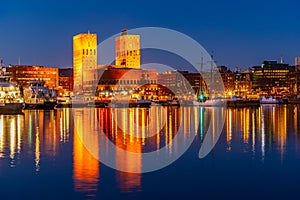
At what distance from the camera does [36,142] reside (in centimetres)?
2414

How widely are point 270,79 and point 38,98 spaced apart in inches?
4857

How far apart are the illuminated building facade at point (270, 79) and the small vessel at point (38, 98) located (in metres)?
107

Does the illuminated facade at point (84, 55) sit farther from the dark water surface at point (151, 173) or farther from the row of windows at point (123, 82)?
the dark water surface at point (151, 173)

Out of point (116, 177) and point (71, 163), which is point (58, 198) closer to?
point (116, 177)

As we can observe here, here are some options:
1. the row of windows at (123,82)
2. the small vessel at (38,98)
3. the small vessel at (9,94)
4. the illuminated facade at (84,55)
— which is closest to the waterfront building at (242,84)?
the row of windows at (123,82)

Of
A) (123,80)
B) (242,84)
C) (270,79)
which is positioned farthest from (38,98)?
(270,79)

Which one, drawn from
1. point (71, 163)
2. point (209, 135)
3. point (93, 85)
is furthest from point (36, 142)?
point (93, 85)

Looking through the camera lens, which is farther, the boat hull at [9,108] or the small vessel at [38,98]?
the small vessel at [38,98]

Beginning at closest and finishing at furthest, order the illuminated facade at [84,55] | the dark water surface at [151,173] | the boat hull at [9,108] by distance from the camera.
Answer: the dark water surface at [151,173] → the boat hull at [9,108] → the illuminated facade at [84,55]

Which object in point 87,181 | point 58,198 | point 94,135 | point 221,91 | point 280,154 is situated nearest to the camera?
point 58,198

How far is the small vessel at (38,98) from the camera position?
76.8m

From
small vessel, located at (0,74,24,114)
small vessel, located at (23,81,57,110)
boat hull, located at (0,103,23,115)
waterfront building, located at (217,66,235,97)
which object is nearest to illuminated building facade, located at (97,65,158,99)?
waterfront building, located at (217,66,235,97)

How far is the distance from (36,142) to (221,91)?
12220cm

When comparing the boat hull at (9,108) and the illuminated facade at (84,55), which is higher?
the illuminated facade at (84,55)
